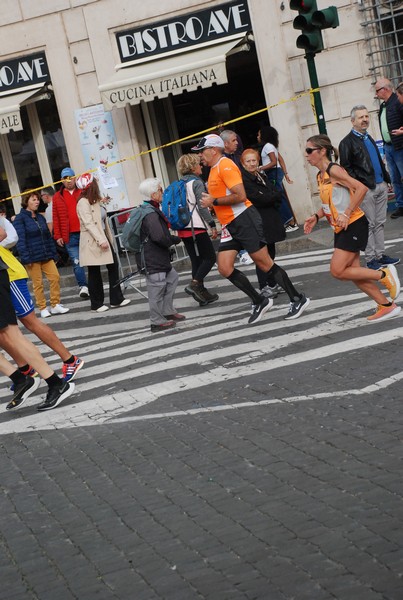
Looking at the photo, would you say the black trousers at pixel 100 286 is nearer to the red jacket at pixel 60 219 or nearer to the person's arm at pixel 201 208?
the red jacket at pixel 60 219

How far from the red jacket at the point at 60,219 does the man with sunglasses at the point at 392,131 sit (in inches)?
181

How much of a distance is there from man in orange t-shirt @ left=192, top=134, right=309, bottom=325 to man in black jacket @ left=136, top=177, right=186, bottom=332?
0.97m

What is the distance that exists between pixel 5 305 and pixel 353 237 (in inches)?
118

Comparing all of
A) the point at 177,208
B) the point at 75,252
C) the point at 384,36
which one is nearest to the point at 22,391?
the point at 177,208

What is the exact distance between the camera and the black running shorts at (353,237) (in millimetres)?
10008

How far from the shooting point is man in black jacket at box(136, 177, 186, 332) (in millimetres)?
12211

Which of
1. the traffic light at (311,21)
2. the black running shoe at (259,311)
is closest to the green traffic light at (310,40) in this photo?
the traffic light at (311,21)

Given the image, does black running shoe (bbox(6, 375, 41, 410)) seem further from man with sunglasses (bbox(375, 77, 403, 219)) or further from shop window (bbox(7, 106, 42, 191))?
shop window (bbox(7, 106, 42, 191))

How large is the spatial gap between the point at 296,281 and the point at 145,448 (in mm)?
6320

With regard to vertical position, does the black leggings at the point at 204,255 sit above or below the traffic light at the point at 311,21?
below

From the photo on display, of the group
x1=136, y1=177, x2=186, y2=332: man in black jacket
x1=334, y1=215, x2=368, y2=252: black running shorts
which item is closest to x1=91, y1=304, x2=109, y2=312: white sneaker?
x1=136, y1=177, x2=186, y2=332: man in black jacket

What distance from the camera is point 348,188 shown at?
390 inches

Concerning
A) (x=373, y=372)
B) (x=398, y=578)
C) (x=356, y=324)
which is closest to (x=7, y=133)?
(x=356, y=324)

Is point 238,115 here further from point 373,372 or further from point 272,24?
point 373,372
